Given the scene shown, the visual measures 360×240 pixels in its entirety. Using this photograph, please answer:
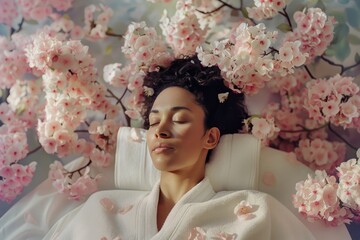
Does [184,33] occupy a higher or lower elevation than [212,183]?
higher

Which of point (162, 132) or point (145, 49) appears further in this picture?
point (145, 49)

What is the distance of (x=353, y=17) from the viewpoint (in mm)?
1675

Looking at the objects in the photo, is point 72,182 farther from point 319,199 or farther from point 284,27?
point 284,27

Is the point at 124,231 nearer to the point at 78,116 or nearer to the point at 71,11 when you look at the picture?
the point at 78,116

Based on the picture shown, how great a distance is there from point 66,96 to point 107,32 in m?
0.32

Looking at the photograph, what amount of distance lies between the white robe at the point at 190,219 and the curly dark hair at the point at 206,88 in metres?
0.17

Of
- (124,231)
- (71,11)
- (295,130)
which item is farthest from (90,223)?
(71,11)

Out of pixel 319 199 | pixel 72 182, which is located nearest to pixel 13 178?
pixel 72 182

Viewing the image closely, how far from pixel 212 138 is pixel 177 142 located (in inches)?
4.3

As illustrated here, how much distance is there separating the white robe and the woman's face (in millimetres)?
75

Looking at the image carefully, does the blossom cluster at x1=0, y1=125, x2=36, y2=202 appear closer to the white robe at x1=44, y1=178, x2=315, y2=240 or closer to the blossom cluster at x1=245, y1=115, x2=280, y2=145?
the white robe at x1=44, y1=178, x2=315, y2=240

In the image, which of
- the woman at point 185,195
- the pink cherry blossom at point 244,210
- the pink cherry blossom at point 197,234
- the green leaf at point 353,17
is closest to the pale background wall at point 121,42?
the green leaf at point 353,17

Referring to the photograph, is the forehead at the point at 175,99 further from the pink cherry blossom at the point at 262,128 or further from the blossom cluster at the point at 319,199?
the blossom cluster at the point at 319,199

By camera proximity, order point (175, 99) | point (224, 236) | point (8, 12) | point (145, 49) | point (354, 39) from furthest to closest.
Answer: point (8, 12), point (354, 39), point (145, 49), point (175, 99), point (224, 236)
